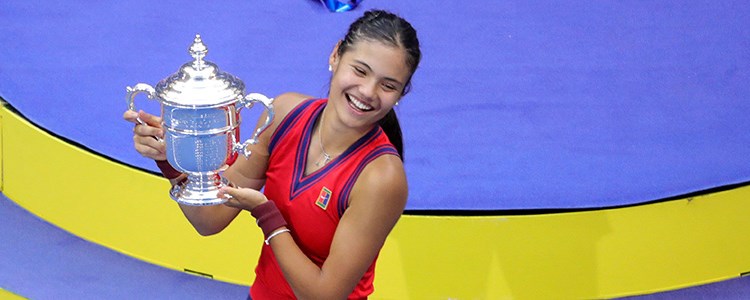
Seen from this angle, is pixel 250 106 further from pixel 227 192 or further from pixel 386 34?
pixel 386 34

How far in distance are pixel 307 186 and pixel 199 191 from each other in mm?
212

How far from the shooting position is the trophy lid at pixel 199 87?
2.47 metres

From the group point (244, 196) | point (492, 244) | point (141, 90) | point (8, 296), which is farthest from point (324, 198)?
point (8, 296)

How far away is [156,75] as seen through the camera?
5027 millimetres

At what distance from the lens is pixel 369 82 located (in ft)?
8.21

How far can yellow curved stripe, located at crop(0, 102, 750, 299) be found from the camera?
12.9ft

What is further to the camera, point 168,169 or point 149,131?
point 168,169

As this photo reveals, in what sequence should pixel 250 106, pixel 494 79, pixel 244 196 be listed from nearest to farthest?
pixel 244 196
pixel 250 106
pixel 494 79

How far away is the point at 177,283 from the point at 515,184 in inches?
44.6

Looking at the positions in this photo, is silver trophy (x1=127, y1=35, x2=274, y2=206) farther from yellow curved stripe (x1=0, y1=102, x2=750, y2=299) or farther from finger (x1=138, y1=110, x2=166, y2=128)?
yellow curved stripe (x1=0, y1=102, x2=750, y2=299)

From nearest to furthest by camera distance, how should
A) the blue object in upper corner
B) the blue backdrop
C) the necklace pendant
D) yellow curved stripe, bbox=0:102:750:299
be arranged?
the necklace pendant, yellow curved stripe, bbox=0:102:750:299, the blue backdrop, the blue object in upper corner

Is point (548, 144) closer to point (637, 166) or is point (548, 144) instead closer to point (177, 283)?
point (637, 166)

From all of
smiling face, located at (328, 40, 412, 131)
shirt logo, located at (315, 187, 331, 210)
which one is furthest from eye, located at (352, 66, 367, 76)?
shirt logo, located at (315, 187, 331, 210)

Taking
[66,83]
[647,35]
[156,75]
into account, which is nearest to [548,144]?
[647,35]
